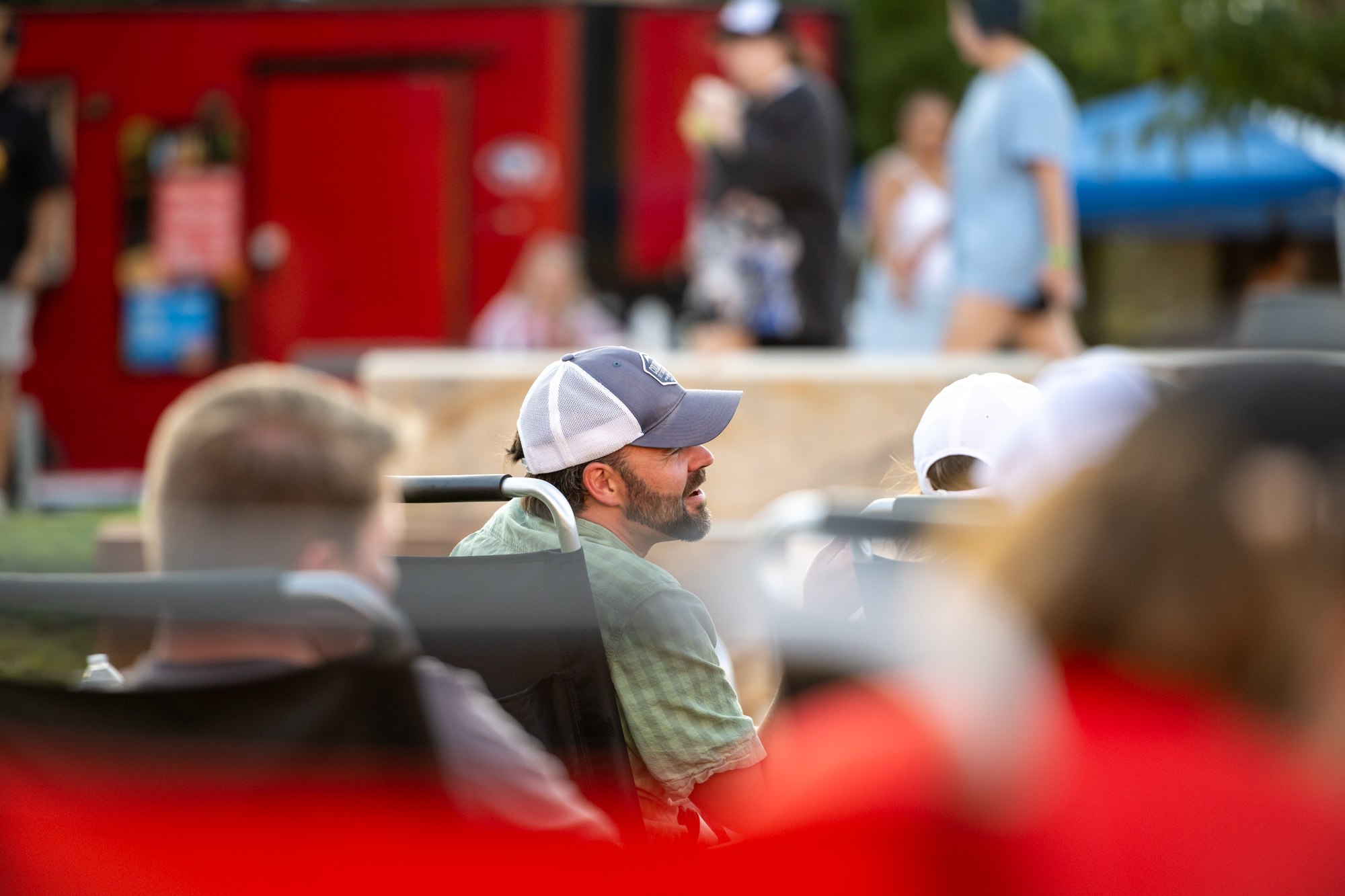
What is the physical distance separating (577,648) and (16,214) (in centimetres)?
550

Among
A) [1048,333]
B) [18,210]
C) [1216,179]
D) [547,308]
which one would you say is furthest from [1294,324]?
[1216,179]

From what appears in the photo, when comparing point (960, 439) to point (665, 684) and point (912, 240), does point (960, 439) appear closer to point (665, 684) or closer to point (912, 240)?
point (665, 684)

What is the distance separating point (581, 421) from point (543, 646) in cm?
50

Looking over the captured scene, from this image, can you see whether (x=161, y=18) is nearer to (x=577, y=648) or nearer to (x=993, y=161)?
(x=993, y=161)

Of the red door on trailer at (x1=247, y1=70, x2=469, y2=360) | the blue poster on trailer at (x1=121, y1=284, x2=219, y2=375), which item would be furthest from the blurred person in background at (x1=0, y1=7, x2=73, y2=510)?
the red door on trailer at (x1=247, y1=70, x2=469, y2=360)

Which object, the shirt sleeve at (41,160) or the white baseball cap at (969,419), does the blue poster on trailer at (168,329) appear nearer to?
the shirt sleeve at (41,160)

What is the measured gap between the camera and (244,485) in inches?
58.2

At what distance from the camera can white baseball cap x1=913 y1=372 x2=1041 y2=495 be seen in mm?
2010

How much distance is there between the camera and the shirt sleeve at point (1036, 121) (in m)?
4.67

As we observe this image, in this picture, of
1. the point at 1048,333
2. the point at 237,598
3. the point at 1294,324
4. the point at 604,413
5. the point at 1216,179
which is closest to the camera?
the point at 237,598

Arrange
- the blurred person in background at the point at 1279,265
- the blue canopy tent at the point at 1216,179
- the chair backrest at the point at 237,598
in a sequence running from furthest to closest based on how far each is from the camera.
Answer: the blue canopy tent at the point at 1216,179
the blurred person in background at the point at 1279,265
the chair backrest at the point at 237,598

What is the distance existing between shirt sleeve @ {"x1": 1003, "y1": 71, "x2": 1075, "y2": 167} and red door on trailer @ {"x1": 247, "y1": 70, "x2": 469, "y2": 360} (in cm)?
392

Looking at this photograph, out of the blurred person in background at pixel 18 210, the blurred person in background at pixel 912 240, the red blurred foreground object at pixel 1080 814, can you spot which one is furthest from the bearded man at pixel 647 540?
the blurred person in background at pixel 18 210

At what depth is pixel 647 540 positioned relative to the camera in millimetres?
2205
